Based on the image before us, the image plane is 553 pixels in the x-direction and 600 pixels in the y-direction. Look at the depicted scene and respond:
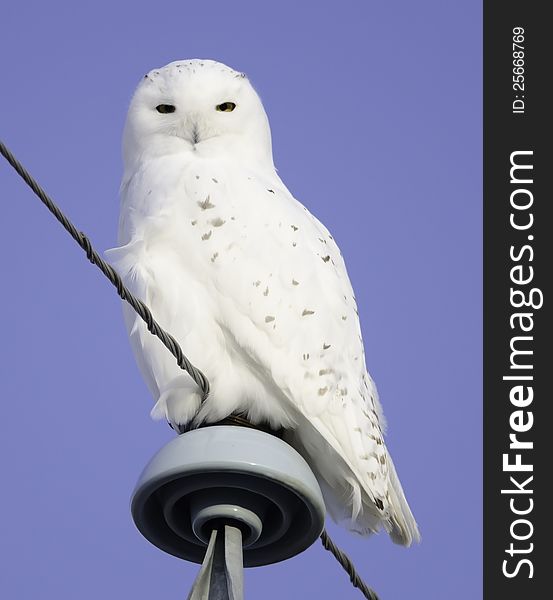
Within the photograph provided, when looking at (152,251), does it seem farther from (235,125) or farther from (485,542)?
(485,542)

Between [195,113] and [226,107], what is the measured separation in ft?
0.63

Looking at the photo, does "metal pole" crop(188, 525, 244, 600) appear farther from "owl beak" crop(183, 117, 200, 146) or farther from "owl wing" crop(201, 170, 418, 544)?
"owl beak" crop(183, 117, 200, 146)

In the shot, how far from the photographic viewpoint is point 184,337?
13.6 feet

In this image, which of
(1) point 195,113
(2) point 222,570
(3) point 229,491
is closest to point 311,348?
(3) point 229,491

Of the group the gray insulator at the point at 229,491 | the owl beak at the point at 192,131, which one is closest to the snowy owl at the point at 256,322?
the owl beak at the point at 192,131

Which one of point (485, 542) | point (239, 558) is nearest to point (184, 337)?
point (239, 558)

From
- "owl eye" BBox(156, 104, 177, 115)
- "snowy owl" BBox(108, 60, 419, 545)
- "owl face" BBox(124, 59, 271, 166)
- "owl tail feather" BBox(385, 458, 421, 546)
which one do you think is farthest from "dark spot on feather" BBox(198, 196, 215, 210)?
"owl tail feather" BBox(385, 458, 421, 546)

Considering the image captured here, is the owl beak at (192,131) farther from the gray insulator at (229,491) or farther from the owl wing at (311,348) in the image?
the gray insulator at (229,491)

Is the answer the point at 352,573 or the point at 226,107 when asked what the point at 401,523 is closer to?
the point at 352,573

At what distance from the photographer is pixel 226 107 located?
512cm

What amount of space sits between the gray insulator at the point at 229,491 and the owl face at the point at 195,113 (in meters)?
1.79

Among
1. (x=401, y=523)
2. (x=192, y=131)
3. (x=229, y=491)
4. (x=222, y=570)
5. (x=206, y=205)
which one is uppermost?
(x=192, y=131)

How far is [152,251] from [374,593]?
148 cm

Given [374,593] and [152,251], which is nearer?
[374,593]
